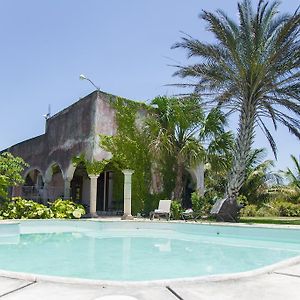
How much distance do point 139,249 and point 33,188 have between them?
1659 centimetres

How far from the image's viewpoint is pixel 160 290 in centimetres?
377

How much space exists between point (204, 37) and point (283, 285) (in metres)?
13.8

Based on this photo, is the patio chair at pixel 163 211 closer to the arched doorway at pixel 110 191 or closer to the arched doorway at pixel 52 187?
the arched doorway at pixel 110 191

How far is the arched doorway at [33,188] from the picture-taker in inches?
927

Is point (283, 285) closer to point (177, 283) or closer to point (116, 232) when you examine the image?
point (177, 283)

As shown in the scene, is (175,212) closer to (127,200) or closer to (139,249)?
(127,200)

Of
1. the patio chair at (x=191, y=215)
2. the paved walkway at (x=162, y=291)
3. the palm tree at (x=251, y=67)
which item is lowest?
the paved walkway at (x=162, y=291)

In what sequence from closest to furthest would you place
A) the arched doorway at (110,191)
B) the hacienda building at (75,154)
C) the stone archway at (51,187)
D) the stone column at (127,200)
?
the stone column at (127,200) → the hacienda building at (75,154) → the arched doorway at (110,191) → the stone archway at (51,187)

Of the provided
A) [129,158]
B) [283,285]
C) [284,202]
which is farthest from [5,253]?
[284,202]

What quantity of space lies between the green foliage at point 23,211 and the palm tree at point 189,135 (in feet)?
19.2

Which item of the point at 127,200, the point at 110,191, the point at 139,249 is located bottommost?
the point at 139,249

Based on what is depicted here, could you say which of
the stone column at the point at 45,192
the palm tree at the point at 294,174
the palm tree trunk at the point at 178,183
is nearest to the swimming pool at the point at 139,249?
the palm tree trunk at the point at 178,183

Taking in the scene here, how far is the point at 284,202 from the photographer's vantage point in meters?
25.5

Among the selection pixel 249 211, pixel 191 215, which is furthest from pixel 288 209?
pixel 191 215
